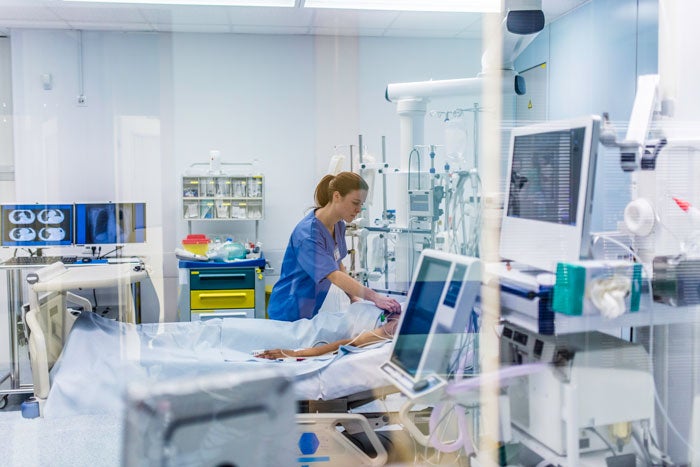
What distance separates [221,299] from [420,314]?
6.08 ft

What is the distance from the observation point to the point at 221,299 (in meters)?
3.25

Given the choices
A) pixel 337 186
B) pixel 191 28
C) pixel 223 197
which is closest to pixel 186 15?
pixel 191 28

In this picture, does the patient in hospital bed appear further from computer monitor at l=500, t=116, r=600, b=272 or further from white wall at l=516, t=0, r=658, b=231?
white wall at l=516, t=0, r=658, b=231

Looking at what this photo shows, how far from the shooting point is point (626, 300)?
151 centimetres

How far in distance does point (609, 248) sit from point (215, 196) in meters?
2.51

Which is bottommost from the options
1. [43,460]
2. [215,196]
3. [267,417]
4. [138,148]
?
[43,460]

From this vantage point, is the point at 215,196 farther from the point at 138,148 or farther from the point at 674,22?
the point at 674,22

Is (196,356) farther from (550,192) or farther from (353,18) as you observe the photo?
(353,18)

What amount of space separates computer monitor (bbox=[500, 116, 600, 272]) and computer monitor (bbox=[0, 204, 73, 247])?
207 cm

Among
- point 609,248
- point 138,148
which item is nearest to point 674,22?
point 609,248

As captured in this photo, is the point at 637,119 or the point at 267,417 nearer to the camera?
the point at 267,417

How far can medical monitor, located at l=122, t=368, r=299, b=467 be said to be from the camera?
1253 mm

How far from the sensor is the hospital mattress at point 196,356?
1.88m

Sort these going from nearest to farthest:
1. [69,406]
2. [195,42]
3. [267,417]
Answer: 1. [267,417]
2. [69,406]
3. [195,42]
